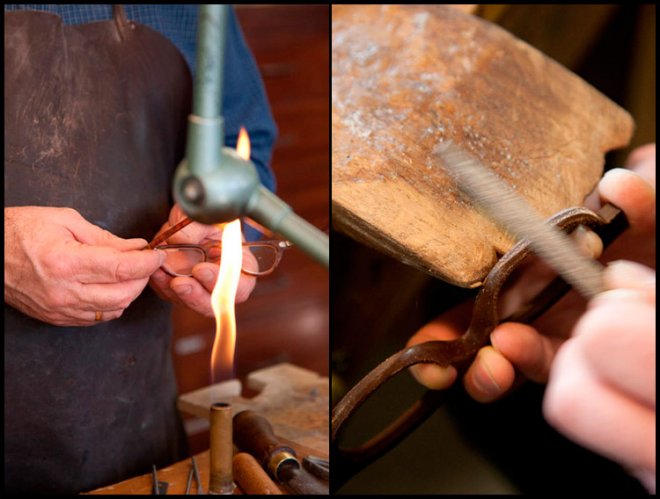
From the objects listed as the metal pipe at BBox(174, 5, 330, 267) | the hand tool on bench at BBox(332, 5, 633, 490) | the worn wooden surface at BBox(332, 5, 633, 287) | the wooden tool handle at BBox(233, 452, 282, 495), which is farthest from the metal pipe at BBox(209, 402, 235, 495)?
the metal pipe at BBox(174, 5, 330, 267)

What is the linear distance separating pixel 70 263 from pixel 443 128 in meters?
0.33

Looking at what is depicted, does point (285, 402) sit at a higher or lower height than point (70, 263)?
lower

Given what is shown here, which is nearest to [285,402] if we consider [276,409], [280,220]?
[276,409]

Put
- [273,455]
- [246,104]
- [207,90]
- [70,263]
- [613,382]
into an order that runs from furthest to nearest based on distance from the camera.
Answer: [246,104] → [273,455] → [70,263] → [613,382] → [207,90]

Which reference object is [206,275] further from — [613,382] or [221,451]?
[613,382]

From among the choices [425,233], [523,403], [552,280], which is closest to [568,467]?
[523,403]

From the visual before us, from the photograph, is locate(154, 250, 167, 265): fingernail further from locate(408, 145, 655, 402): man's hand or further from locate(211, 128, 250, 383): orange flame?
locate(408, 145, 655, 402): man's hand

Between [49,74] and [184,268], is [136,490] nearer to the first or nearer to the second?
[184,268]

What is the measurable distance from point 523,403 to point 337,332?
14.8 inches

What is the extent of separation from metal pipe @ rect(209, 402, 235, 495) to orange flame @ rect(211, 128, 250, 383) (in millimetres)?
35

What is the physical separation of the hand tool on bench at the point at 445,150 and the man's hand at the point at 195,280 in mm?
112

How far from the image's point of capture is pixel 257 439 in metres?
0.66

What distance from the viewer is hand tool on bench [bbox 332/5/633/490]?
507mm

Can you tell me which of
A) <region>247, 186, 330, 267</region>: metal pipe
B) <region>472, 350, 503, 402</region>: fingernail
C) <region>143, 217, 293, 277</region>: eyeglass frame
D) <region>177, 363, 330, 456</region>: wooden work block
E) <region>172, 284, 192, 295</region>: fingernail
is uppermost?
<region>247, 186, 330, 267</region>: metal pipe
